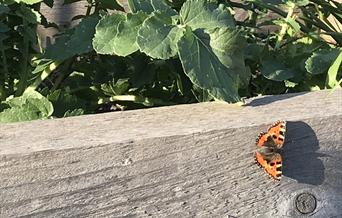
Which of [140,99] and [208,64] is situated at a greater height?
[208,64]

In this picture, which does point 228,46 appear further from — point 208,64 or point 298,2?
point 298,2

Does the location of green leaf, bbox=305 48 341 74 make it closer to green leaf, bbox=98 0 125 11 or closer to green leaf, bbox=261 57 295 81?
green leaf, bbox=261 57 295 81

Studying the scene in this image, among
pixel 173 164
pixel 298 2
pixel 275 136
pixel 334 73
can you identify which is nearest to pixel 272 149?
pixel 275 136

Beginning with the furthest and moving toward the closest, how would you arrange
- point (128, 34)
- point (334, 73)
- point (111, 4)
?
1. point (111, 4)
2. point (334, 73)
3. point (128, 34)

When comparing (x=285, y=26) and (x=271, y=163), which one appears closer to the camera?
(x=271, y=163)

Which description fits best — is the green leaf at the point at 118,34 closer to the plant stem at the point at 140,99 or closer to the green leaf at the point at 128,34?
the green leaf at the point at 128,34

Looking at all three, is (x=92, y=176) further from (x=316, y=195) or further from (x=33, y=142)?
(x=316, y=195)
